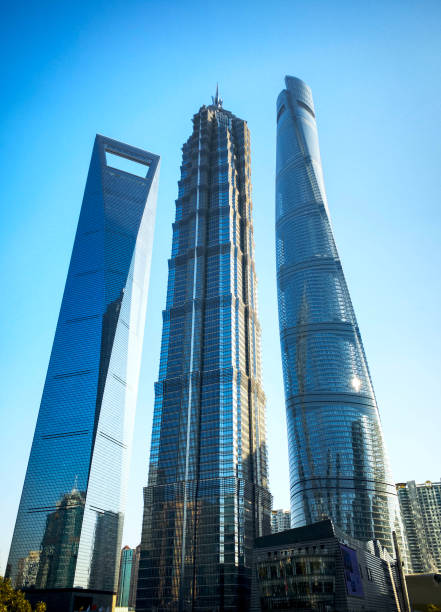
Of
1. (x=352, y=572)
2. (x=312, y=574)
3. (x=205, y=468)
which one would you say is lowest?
(x=312, y=574)

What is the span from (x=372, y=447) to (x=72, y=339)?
117 metres

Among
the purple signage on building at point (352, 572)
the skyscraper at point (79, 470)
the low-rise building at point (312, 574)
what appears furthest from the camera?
the skyscraper at point (79, 470)

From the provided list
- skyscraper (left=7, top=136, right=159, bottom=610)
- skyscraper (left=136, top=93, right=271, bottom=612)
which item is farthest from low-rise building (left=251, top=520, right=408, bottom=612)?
skyscraper (left=7, top=136, right=159, bottom=610)

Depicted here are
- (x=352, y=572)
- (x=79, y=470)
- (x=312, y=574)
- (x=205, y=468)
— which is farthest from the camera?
(x=79, y=470)

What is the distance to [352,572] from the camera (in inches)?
3824

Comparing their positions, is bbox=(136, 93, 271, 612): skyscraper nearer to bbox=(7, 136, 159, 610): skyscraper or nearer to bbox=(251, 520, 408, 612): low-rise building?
bbox=(7, 136, 159, 610): skyscraper

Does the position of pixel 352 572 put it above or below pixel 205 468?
below

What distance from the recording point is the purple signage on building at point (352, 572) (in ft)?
306

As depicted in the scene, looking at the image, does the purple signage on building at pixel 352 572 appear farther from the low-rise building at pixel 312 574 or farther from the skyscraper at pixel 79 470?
the skyscraper at pixel 79 470

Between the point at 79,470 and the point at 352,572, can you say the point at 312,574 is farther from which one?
the point at 79,470

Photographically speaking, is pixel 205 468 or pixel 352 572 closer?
pixel 352 572

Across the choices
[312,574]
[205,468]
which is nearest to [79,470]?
[205,468]

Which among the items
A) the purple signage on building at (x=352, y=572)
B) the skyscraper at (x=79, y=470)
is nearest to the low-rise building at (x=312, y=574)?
the purple signage on building at (x=352, y=572)

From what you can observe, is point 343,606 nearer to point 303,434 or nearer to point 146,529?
point 146,529
